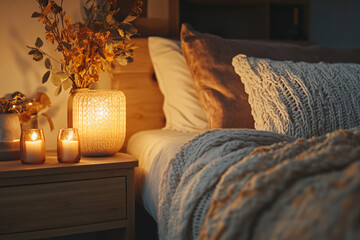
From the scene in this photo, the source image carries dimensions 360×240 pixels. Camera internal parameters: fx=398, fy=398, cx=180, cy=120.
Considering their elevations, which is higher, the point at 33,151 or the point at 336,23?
the point at 336,23

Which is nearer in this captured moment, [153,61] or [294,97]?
[294,97]

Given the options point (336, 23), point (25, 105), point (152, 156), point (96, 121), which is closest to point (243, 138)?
point (152, 156)

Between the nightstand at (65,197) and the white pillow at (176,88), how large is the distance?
344mm

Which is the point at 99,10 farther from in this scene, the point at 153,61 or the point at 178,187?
the point at 178,187

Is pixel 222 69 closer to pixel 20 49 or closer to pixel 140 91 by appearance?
pixel 140 91

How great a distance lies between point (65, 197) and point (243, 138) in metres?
0.64

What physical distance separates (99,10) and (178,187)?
1014 millimetres

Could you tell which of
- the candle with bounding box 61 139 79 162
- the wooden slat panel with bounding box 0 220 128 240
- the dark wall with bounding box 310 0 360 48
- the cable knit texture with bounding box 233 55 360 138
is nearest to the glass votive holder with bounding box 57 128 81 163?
the candle with bounding box 61 139 79 162

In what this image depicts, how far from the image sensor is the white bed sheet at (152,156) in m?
1.34

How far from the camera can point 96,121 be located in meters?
1.44

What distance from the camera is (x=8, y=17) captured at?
1654mm

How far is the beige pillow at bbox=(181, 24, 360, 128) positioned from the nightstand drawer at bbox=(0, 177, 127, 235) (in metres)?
0.43

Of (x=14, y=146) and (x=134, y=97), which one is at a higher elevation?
(x=134, y=97)

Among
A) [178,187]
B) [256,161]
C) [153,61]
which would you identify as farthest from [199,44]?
[256,161]
